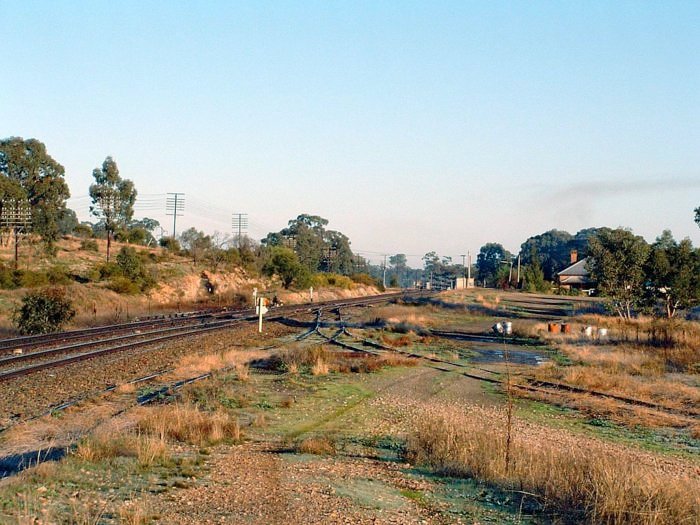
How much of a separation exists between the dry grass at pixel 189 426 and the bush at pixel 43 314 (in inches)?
767

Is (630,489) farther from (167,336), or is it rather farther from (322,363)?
(167,336)

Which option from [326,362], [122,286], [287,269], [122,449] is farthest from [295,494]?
[287,269]

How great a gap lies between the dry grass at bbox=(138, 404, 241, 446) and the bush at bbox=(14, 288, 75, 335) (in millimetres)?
19474

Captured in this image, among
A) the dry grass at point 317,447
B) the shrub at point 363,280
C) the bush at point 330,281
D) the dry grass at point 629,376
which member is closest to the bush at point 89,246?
the bush at point 330,281

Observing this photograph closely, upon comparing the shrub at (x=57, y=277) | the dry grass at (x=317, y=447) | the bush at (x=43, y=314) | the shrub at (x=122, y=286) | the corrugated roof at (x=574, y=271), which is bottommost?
the dry grass at (x=317, y=447)

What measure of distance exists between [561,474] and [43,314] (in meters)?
26.2

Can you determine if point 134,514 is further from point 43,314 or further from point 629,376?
point 43,314

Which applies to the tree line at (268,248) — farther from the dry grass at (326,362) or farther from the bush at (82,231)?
the dry grass at (326,362)

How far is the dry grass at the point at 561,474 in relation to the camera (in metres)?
7.50

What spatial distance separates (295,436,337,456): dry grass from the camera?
10609 millimetres

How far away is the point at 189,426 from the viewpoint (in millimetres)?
11453

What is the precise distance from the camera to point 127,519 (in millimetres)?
6918

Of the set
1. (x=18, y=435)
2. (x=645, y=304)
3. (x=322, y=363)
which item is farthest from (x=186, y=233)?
(x=18, y=435)

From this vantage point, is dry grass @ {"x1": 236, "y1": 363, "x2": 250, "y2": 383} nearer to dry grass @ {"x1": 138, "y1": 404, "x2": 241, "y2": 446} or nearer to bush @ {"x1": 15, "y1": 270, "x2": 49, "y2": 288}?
dry grass @ {"x1": 138, "y1": 404, "x2": 241, "y2": 446}
